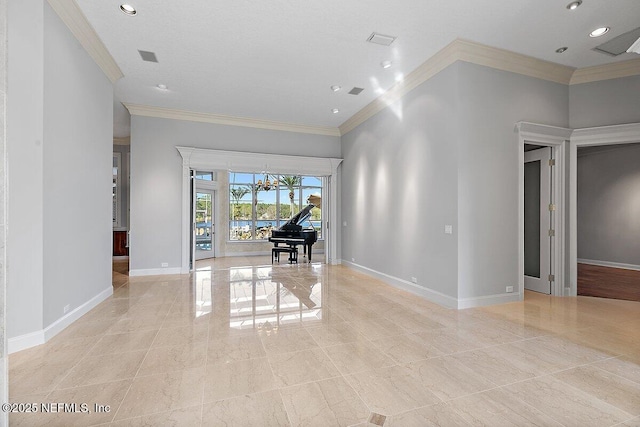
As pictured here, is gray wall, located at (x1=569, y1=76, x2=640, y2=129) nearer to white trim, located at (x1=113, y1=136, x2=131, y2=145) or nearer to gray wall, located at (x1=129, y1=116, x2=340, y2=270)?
gray wall, located at (x1=129, y1=116, x2=340, y2=270)

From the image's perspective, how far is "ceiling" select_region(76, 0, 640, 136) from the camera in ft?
10.5

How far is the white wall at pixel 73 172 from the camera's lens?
2.95 meters

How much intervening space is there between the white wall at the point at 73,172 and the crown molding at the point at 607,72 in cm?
694

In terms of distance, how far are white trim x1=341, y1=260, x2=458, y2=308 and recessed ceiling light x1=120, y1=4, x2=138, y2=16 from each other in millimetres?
5146

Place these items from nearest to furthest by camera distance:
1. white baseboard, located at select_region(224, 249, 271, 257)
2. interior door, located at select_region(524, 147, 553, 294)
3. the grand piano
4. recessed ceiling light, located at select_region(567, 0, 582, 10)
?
recessed ceiling light, located at select_region(567, 0, 582, 10)
interior door, located at select_region(524, 147, 553, 294)
the grand piano
white baseboard, located at select_region(224, 249, 271, 257)

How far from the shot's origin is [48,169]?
9.57 ft

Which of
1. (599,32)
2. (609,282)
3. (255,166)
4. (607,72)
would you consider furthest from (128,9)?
(609,282)

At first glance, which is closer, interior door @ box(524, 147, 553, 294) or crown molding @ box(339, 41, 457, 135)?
crown molding @ box(339, 41, 457, 135)

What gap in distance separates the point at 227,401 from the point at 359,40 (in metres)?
4.10

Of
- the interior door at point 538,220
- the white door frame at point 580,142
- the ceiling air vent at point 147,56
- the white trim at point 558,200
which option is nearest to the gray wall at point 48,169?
the ceiling air vent at point 147,56

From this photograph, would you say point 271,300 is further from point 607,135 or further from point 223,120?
point 607,135

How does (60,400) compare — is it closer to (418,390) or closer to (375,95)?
(418,390)

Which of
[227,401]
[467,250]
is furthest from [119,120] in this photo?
[467,250]

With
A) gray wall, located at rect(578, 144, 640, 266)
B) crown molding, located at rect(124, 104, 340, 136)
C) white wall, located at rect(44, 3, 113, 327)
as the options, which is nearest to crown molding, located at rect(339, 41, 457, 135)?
crown molding, located at rect(124, 104, 340, 136)
